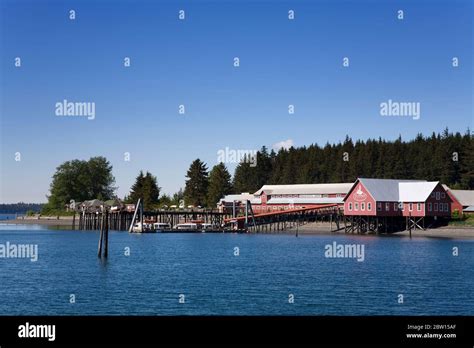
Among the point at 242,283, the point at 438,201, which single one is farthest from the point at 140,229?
the point at 242,283

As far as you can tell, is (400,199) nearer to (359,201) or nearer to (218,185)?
(359,201)

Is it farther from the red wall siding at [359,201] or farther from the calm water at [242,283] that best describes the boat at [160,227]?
the calm water at [242,283]

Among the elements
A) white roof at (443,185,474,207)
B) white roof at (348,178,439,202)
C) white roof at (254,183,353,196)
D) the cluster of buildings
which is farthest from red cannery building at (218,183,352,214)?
white roof at (443,185,474,207)

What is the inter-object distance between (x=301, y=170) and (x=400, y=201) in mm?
62631

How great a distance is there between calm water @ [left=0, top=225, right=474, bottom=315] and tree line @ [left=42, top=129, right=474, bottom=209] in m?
69.2

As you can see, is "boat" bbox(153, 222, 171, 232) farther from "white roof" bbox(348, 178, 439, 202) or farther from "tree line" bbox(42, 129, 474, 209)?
"white roof" bbox(348, 178, 439, 202)

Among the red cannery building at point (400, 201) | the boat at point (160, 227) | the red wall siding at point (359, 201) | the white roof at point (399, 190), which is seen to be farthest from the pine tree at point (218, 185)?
the white roof at point (399, 190)

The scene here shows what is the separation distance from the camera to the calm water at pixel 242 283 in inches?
1499

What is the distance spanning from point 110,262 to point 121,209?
76.9 m

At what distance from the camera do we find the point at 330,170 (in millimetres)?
163625

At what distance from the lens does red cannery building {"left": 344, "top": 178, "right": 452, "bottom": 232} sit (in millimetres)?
107688

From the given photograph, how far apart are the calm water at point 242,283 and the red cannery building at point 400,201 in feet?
104
